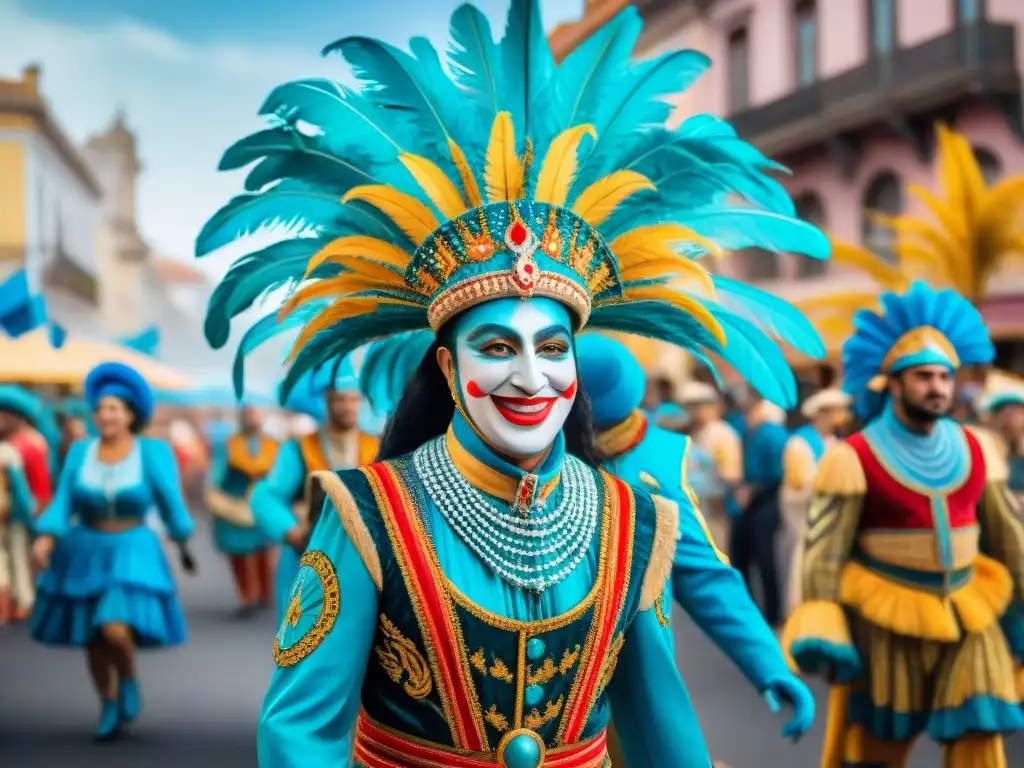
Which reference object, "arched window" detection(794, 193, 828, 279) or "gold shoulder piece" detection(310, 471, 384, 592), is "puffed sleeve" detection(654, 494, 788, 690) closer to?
"gold shoulder piece" detection(310, 471, 384, 592)

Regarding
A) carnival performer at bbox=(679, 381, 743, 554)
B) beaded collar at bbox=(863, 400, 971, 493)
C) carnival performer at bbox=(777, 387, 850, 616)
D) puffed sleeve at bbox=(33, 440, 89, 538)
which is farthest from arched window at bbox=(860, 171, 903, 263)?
beaded collar at bbox=(863, 400, 971, 493)

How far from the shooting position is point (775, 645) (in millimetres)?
3387

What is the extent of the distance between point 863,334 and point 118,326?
52.2 metres

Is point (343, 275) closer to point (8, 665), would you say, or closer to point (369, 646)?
point (369, 646)

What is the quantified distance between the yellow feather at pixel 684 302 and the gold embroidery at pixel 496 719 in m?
0.99

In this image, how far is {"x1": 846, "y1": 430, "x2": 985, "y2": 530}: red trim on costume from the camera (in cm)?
527

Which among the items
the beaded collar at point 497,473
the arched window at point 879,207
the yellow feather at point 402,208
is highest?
the arched window at point 879,207

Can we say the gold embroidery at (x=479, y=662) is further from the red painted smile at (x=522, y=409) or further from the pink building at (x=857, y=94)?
the pink building at (x=857, y=94)

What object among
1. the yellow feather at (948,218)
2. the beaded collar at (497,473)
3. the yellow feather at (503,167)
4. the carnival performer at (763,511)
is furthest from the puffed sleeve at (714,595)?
the yellow feather at (948,218)

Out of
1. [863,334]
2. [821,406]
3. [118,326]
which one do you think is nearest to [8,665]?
[821,406]

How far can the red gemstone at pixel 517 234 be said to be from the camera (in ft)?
9.16

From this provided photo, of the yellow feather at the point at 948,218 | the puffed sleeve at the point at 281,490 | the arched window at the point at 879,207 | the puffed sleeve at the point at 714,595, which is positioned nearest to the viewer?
the puffed sleeve at the point at 714,595

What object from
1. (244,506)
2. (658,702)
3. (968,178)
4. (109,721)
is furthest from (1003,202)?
(658,702)

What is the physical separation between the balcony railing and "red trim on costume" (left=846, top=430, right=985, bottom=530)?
45.7 feet
